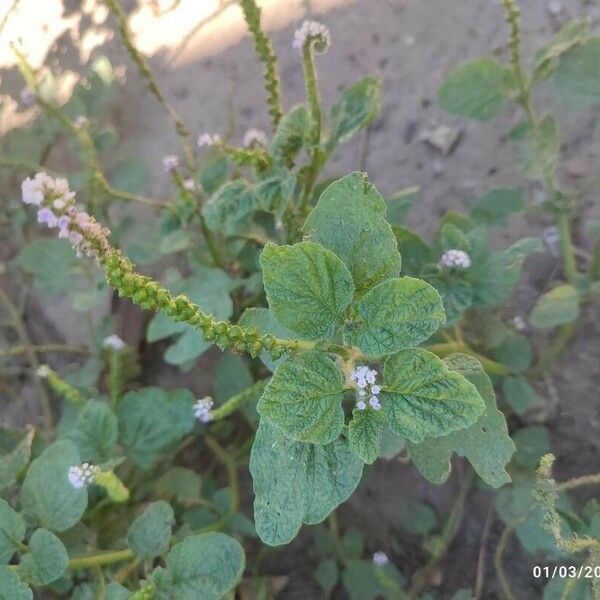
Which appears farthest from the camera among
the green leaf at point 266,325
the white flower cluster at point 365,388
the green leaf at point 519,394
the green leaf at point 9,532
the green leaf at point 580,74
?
the green leaf at point 519,394

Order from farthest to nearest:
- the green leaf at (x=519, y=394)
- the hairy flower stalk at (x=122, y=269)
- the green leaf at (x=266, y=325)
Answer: the green leaf at (x=519, y=394)
the green leaf at (x=266, y=325)
the hairy flower stalk at (x=122, y=269)

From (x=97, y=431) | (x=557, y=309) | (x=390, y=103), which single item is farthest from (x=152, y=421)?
(x=390, y=103)

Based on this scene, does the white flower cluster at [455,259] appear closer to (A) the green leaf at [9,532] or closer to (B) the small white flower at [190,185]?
(B) the small white flower at [190,185]

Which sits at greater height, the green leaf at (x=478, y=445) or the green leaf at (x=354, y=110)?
the green leaf at (x=354, y=110)

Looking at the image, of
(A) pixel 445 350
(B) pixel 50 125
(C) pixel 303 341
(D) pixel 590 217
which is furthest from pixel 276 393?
(B) pixel 50 125

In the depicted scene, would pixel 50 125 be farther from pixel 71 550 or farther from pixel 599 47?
pixel 599 47

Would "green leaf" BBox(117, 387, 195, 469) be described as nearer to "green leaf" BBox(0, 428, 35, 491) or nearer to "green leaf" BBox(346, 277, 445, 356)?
"green leaf" BBox(0, 428, 35, 491)

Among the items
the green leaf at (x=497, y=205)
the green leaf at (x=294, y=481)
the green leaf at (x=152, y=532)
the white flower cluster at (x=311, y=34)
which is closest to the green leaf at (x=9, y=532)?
the green leaf at (x=152, y=532)
